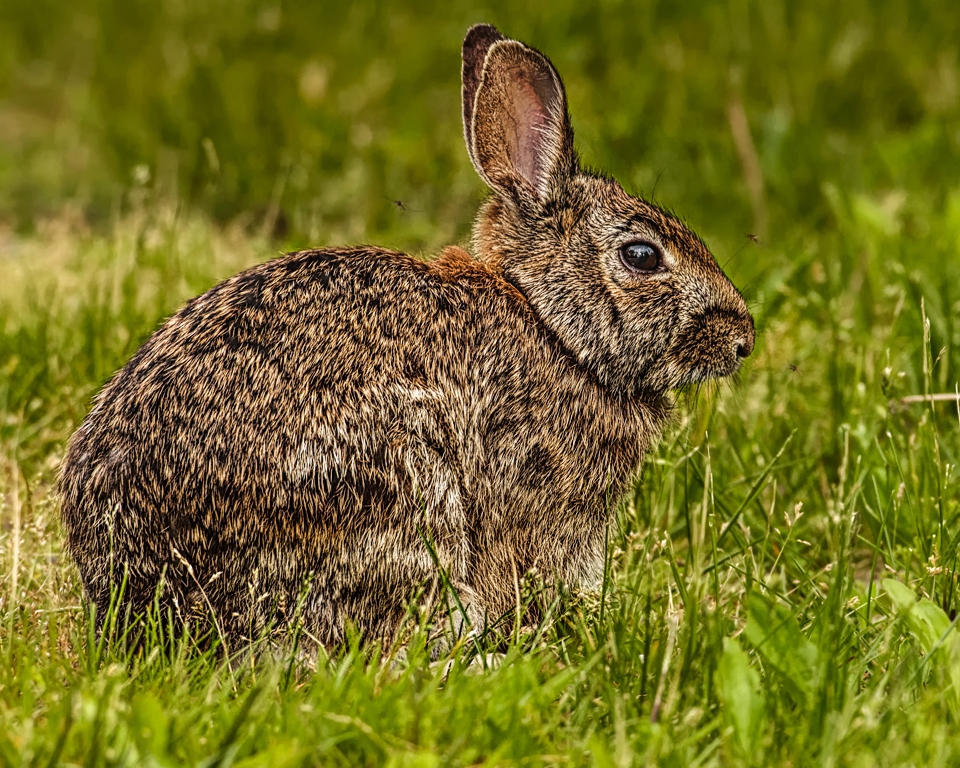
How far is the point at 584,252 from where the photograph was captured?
182 inches

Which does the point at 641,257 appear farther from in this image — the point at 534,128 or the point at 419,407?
the point at 419,407

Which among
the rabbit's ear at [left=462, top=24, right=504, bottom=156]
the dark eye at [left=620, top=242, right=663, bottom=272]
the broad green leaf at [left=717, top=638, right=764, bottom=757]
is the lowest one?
the broad green leaf at [left=717, top=638, right=764, bottom=757]

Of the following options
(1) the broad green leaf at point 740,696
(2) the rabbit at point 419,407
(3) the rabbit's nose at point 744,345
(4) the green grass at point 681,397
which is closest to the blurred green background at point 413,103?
(4) the green grass at point 681,397

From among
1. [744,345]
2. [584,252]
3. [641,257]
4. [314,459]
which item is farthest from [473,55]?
[314,459]

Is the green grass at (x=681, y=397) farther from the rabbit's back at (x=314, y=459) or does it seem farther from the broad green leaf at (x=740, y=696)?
the rabbit's back at (x=314, y=459)

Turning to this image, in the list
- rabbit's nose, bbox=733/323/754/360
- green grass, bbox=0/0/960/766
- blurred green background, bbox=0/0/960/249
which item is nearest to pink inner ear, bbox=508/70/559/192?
green grass, bbox=0/0/960/766

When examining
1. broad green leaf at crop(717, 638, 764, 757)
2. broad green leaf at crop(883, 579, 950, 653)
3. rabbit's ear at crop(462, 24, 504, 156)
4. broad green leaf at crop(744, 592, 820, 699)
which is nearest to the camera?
broad green leaf at crop(717, 638, 764, 757)

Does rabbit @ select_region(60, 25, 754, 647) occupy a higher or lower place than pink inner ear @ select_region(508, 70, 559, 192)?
lower

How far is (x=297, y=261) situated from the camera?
417 centimetres

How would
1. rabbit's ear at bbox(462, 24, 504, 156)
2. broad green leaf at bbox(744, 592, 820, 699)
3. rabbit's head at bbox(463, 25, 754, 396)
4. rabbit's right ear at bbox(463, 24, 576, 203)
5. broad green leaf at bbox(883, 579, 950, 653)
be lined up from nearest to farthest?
broad green leaf at bbox(744, 592, 820, 699) → broad green leaf at bbox(883, 579, 950, 653) → rabbit's head at bbox(463, 25, 754, 396) → rabbit's right ear at bbox(463, 24, 576, 203) → rabbit's ear at bbox(462, 24, 504, 156)

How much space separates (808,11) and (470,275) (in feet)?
22.7

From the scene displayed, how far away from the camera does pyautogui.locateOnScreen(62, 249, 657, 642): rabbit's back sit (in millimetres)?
3715

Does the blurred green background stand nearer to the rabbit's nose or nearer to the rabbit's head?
the rabbit's head

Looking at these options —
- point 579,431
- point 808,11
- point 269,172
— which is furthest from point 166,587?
point 808,11
